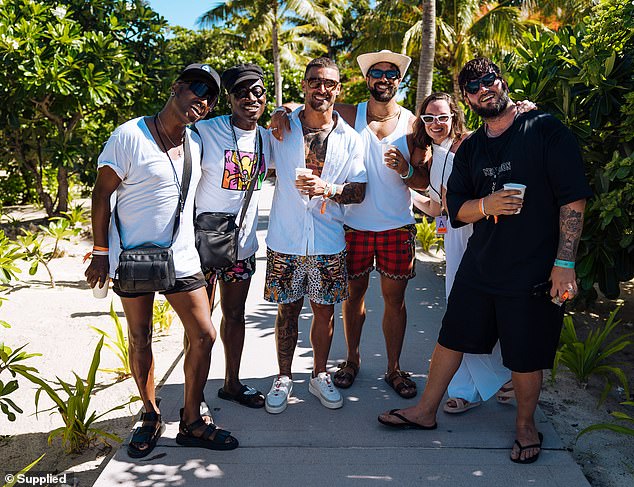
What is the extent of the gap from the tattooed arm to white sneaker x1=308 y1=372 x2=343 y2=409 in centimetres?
142

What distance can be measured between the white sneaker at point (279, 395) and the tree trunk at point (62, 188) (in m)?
7.49

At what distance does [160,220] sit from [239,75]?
36.0 inches

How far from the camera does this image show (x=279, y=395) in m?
3.51

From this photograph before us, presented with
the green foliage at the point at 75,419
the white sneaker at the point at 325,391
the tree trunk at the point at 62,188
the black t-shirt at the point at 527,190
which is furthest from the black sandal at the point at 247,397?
the tree trunk at the point at 62,188

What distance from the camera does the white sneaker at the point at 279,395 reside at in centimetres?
345

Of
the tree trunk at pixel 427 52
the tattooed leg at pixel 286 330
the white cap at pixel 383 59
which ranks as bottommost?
the tattooed leg at pixel 286 330

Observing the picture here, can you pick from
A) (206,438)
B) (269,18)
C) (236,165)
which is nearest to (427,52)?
(236,165)

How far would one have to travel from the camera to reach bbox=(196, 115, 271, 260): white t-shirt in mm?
3172

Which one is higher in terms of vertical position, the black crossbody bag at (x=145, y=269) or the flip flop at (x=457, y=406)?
the black crossbody bag at (x=145, y=269)

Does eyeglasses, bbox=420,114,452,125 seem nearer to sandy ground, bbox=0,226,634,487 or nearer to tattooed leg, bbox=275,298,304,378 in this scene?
tattooed leg, bbox=275,298,304,378

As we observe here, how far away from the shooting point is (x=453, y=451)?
306 cm

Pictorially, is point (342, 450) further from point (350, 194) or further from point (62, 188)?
point (62, 188)

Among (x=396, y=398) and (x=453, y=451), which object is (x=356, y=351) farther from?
(x=453, y=451)

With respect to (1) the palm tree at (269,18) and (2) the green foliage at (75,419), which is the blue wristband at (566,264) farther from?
(1) the palm tree at (269,18)
